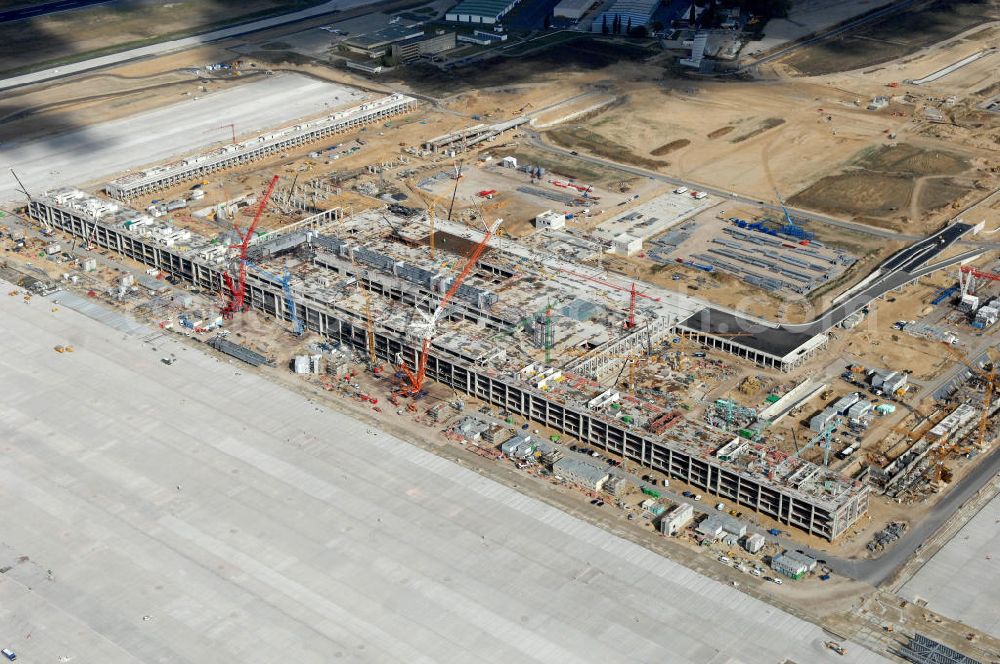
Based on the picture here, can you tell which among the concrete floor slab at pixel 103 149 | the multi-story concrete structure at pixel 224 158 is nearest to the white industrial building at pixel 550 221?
the multi-story concrete structure at pixel 224 158

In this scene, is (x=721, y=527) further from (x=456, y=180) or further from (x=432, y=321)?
(x=456, y=180)

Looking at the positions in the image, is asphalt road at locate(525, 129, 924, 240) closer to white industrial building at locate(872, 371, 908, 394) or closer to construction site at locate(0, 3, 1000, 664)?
construction site at locate(0, 3, 1000, 664)

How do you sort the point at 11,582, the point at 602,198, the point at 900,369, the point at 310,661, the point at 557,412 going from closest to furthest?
1. the point at 310,661
2. the point at 11,582
3. the point at 557,412
4. the point at 900,369
5. the point at 602,198

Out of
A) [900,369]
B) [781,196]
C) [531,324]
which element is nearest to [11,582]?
[531,324]

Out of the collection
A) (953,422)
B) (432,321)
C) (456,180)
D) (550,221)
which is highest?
(432,321)

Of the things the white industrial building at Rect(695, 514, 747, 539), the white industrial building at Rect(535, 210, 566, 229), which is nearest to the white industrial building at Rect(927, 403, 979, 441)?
the white industrial building at Rect(695, 514, 747, 539)

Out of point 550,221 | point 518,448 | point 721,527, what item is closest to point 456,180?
point 550,221

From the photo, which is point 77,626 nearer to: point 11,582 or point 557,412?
point 11,582
